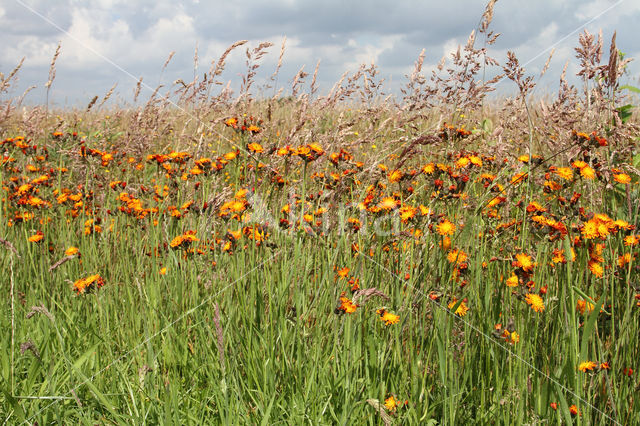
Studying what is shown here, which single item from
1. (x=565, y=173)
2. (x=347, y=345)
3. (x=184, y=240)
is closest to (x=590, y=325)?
(x=347, y=345)

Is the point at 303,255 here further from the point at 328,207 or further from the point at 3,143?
the point at 3,143

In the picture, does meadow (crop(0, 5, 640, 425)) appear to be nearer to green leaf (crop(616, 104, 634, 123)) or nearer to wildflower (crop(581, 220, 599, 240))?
wildflower (crop(581, 220, 599, 240))

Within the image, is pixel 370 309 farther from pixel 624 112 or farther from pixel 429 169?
pixel 624 112

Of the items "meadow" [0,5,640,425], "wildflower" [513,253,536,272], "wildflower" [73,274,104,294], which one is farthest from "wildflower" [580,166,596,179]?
"wildflower" [73,274,104,294]

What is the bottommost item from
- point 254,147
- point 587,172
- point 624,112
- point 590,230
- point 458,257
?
point 458,257

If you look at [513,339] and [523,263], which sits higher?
[523,263]

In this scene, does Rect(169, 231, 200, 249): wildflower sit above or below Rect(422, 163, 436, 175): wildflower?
below

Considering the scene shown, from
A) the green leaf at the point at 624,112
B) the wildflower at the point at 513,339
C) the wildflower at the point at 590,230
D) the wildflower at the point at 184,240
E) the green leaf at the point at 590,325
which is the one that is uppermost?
the green leaf at the point at 624,112

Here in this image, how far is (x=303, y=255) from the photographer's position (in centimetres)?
216

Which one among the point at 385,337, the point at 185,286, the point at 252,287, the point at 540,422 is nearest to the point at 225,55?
the point at 185,286

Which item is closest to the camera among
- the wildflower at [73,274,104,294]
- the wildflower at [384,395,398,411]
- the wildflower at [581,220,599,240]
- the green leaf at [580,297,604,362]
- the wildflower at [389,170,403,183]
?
the green leaf at [580,297,604,362]

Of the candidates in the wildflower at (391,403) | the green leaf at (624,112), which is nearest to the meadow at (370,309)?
the wildflower at (391,403)

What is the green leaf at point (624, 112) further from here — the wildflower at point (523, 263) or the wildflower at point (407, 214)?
the wildflower at point (523, 263)

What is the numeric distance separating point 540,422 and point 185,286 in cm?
159
